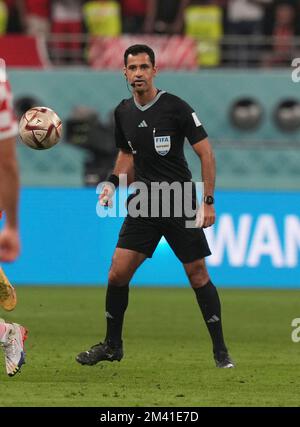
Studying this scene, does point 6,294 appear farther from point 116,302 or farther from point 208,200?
point 208,200

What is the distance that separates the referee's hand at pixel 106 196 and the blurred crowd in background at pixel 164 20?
46.7 feet

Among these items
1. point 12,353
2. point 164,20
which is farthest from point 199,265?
point 164,20

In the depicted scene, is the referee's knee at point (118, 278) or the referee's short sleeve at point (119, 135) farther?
the referee's short sleeve at point (119, 135)

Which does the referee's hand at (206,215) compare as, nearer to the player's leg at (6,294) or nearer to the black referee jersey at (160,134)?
the black referee jersey at (160,134)

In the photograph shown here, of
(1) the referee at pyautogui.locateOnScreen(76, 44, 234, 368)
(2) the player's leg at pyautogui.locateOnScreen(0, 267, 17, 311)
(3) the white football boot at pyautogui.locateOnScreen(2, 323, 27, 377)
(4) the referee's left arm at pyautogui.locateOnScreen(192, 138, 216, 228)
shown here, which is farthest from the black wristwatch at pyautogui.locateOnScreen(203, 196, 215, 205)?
(3) the white football boot at pyautogui.locateOnScreen(2, 323, 27, 377)

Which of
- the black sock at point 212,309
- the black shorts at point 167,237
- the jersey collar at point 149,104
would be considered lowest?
the black sock at point 212,309

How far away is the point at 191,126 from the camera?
33.0 feet

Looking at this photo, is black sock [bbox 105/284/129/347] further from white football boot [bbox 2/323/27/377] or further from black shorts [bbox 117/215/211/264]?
white football boot [bbox 2/323/27/377]

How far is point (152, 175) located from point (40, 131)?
0.93m

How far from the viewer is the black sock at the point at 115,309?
10.4 meters

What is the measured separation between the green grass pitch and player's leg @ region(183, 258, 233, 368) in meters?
0.13

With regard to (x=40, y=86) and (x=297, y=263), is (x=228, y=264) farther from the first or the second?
(x=40, y=86)

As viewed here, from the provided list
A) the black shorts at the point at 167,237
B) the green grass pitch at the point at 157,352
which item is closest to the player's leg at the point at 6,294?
the green grass pitch at the point at 157,352

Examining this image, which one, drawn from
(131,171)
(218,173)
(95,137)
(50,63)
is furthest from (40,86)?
(131,171)
